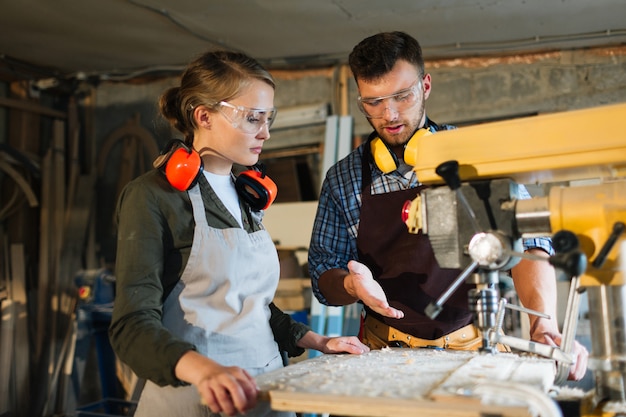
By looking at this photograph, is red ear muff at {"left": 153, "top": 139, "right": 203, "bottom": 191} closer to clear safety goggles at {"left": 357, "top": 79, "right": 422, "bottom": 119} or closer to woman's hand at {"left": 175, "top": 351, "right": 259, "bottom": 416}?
woman's hand at {"left": 175, "top": 351, "right": 259, "bottom": 416}

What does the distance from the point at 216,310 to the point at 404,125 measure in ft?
3.19

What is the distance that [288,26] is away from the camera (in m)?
3.87

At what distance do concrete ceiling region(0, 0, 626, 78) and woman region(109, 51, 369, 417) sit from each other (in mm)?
1662

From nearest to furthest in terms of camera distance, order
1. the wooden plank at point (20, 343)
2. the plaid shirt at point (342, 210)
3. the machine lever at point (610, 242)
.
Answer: the machine lever at point (610, 242) < the plaid shirt at point (342, 210) < the wooden plank at point (20, 343)

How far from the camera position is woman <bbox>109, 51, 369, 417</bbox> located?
1.30m

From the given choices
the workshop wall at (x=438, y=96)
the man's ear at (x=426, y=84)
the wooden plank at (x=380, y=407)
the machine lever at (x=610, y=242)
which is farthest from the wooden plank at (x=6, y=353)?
the machine lever at (x=610, y=242)

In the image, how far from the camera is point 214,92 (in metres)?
1.73

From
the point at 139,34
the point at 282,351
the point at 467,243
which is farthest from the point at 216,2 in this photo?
the point at 467,243

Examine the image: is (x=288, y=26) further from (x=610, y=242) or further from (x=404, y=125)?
(x=610, y=242)

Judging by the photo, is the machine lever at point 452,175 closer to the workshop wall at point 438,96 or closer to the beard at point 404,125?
the beard at point 404,125

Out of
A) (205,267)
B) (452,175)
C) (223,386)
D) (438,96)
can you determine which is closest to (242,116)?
(205,267)

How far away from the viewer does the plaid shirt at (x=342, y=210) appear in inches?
86.6

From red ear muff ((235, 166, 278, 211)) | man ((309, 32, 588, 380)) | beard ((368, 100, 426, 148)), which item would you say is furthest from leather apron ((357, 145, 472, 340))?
red ear muff ((235, 166, 278, 211))

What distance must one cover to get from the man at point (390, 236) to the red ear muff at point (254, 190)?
0.36 m
